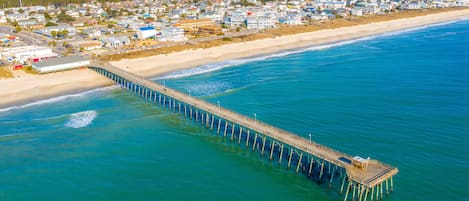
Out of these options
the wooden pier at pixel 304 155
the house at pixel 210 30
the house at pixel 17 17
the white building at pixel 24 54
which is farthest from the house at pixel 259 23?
the house at pixel 17 17

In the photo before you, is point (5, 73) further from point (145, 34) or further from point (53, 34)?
point (53, 34)

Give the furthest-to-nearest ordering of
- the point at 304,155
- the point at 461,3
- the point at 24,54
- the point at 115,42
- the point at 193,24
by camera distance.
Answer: the point at 461,3, the point at 193,24, the point at 115,42, the point at 24,54, the point at 304,155

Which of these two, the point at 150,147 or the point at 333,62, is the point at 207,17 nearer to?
the point at 333,62

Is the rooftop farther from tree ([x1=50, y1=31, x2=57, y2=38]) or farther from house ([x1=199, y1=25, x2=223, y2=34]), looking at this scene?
house ([x1=199, y1=25, x2=223, y2=34])

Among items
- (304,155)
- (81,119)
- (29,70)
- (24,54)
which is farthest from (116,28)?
(304,155)

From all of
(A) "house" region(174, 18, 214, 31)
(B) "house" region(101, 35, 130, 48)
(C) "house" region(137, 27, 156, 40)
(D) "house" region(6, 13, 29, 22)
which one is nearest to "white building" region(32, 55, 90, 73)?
(B) "house" region(101, 35, 130, 48)
